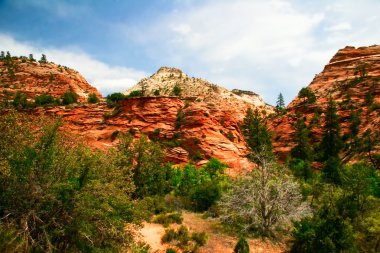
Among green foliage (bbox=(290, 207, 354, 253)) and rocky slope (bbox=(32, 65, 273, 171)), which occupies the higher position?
rocky slope (bbox=(32, 65, 273, 171))

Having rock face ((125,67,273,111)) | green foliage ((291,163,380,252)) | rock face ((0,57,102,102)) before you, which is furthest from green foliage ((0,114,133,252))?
rock face ((125,67,273,111))

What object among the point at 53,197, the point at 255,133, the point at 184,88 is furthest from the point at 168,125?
the point at 53,197

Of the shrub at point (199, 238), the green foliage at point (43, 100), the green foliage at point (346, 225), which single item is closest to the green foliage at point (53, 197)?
the shrub at point (199, 238)

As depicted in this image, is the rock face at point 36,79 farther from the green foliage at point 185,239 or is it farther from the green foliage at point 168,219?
the green foliage at point 185,239

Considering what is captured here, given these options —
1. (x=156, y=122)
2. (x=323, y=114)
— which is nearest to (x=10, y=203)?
(x=156, y=122)

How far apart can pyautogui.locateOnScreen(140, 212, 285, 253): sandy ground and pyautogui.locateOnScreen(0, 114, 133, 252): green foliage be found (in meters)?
2.77

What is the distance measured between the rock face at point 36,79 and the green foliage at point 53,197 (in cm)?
5915

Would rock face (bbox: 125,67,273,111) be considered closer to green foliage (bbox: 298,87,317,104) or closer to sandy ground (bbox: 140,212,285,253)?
green foliage (bbox: 298,87,317,104)

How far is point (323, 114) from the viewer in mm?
59312

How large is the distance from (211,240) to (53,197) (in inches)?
426

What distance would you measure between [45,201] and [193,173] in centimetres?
3013

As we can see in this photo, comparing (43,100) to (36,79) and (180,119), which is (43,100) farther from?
(180,119)

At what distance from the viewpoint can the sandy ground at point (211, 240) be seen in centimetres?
1806

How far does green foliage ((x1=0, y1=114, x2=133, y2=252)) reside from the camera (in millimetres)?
12406
